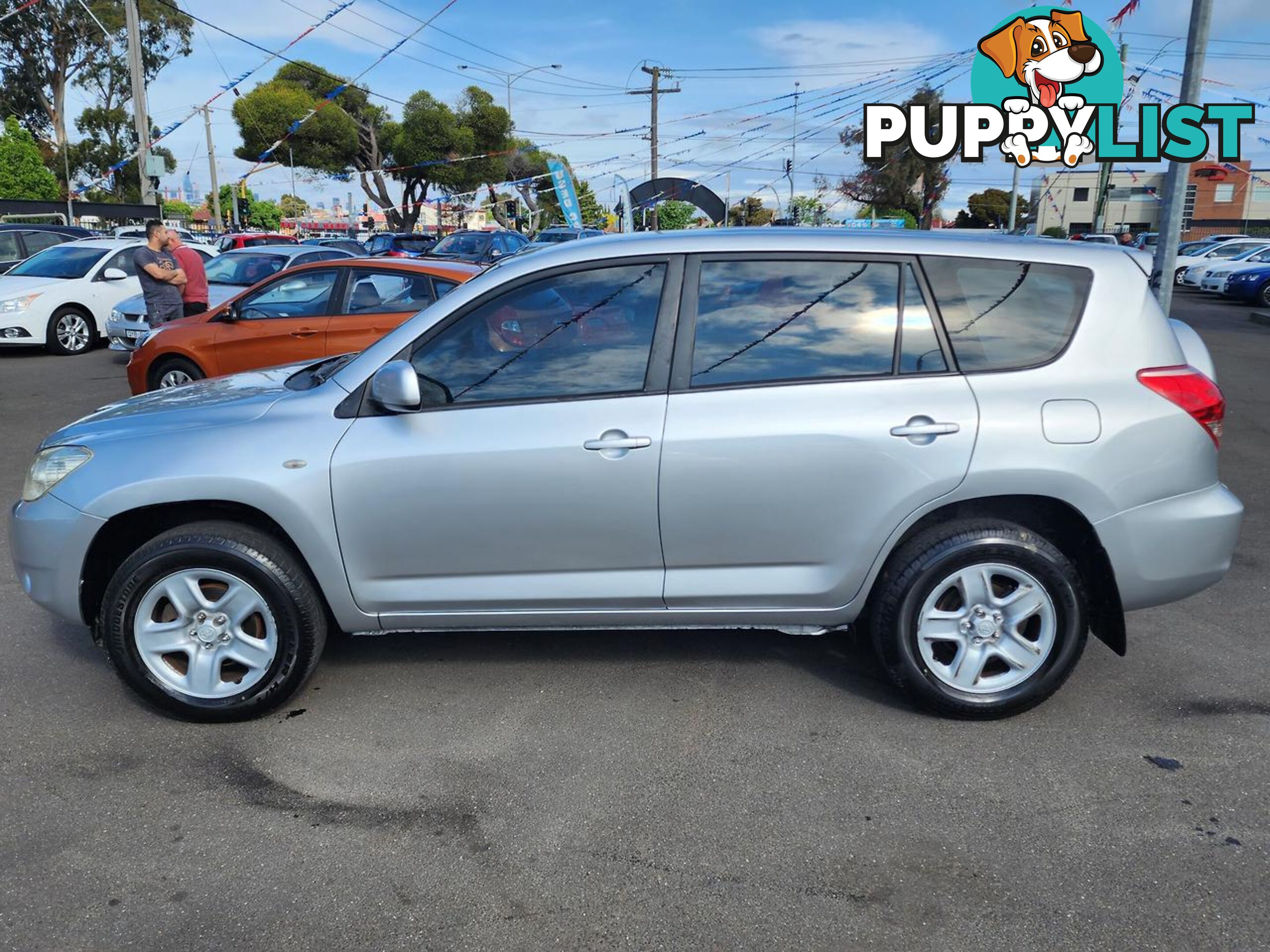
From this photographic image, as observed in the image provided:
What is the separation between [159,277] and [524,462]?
8229 mm

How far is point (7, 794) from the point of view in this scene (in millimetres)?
3270

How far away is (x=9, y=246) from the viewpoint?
17.3m

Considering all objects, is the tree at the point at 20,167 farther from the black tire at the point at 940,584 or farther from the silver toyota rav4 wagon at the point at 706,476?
the black tire at the point at 940,584

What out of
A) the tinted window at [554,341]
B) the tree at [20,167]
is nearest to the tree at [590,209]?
the tree at [20,167]

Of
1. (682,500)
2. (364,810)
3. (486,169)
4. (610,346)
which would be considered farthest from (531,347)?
(486,169)

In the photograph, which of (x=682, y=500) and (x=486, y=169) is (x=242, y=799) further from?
(x=486, y=169)

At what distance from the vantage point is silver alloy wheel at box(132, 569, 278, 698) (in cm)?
365

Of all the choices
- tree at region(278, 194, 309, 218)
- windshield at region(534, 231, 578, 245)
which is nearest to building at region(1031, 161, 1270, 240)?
windshield at region(534, 231, 578, 245)

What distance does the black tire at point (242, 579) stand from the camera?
3.59 metres

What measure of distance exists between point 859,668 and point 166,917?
268 cm

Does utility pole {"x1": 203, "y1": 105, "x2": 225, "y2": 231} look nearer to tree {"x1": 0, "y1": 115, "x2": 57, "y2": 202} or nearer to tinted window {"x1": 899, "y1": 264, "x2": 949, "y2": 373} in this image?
tree {"x1": 0, "y1": 115, "x2": 57, "y2": 202}

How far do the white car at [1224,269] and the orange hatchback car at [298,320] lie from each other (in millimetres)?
23267

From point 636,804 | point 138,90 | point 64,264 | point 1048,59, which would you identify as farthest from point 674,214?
point 636,804

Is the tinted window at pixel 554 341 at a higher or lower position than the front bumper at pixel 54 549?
higher
